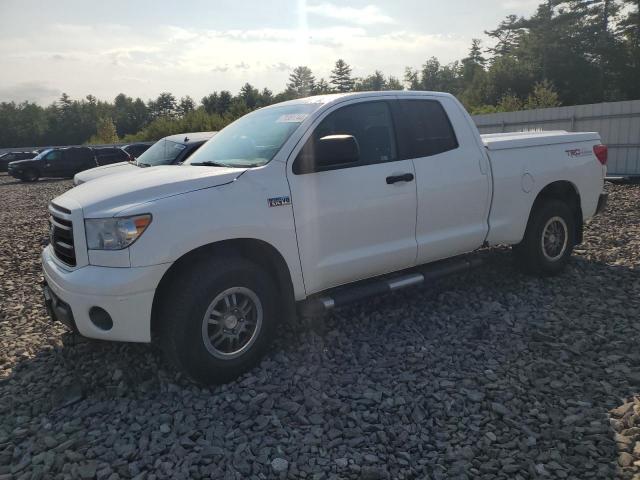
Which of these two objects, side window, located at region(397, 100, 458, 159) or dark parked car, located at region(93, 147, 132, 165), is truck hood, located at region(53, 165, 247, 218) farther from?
dark parked car, located at region(93, 147, 132, 165)

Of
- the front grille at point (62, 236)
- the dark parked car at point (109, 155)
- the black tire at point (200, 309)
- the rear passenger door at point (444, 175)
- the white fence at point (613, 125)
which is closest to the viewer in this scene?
the black tire at point (200, 309)

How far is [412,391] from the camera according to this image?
3523 millimetres

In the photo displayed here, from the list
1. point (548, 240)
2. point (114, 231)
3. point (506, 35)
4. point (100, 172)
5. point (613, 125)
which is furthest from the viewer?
point (506, 35)

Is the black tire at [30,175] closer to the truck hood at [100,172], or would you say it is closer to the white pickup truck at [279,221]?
the truck hood at [100,172]

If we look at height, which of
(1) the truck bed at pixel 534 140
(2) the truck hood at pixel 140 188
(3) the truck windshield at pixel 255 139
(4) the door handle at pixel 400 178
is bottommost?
(4) the door handle at pixel 400 178

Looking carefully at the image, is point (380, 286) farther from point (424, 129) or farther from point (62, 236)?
point (62, 236)

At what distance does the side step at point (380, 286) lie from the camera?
3918 millimetres

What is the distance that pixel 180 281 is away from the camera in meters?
3.38

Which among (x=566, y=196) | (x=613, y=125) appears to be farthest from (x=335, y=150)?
(x=613, y=125)

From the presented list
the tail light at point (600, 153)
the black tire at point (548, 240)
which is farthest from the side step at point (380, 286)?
the tail light at point (600, 153)

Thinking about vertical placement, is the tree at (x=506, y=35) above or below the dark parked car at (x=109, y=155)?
above

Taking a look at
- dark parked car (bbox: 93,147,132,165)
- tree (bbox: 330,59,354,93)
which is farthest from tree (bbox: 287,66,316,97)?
dark parked car (bbox: 93,147,132,165)

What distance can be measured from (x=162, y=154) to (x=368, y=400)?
7.47 metres

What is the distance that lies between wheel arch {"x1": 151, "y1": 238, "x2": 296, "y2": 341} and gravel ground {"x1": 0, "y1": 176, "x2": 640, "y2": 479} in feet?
1.70
